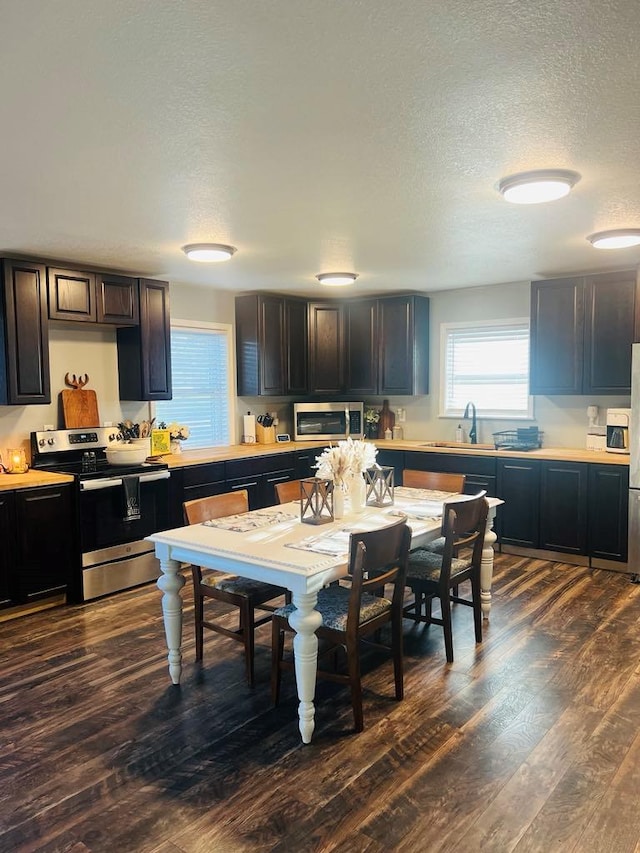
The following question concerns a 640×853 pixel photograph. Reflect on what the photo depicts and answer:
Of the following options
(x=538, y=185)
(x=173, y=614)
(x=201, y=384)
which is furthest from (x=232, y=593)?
(x=201, y=384)

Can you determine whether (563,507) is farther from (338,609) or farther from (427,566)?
(338,609)

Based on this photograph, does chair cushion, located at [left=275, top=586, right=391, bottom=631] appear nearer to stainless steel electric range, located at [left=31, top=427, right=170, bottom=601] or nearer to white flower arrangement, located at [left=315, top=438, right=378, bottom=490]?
white flower arrangement, located at [left=315, top=438, right=378, bottom=490]

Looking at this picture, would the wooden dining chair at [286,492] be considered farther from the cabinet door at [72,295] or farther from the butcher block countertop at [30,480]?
the cabinet door at [72,295]

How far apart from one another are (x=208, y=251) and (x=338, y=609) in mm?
2495

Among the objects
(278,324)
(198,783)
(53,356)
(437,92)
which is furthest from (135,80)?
(278,324)

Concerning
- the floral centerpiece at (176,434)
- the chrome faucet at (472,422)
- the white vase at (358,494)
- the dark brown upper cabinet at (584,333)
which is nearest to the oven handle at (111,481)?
the floral centerpiece at (176,434)

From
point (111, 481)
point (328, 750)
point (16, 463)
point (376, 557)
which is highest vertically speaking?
point (16, 463)

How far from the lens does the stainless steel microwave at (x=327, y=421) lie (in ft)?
20.9

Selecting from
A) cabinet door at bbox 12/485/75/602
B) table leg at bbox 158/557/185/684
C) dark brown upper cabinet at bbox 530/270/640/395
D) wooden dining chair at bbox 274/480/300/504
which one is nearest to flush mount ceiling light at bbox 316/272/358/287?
dark brown upper cabinet at bbox 530/270/640/395

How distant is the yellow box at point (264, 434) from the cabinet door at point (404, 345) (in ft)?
4.07

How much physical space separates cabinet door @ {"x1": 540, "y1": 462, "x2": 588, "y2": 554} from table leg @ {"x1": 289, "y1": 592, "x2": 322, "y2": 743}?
10.3ft

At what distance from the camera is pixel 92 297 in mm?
4590

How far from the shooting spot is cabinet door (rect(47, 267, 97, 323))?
14.2ft

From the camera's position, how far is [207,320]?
5.85m
